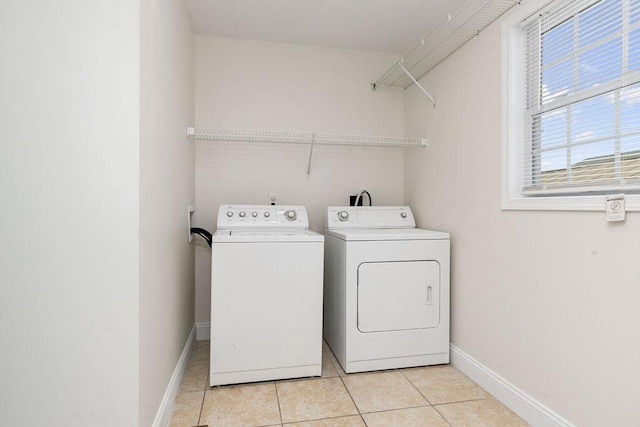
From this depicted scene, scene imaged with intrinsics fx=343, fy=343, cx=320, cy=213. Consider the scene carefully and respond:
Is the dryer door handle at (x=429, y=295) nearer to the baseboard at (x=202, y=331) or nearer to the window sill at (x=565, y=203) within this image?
the window sill at (x=565, y=203)

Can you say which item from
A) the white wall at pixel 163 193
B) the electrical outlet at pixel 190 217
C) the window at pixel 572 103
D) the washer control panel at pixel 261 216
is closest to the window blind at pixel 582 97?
the window at pixel 572 103

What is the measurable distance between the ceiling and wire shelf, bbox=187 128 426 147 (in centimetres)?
77

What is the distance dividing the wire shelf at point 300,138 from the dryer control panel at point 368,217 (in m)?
0.54

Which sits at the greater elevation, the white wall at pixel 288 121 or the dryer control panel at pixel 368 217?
the white wall at pixel 288 121

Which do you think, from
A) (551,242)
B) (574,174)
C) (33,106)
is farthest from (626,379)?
(33,106)

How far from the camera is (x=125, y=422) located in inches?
49.1

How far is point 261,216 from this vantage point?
2467mm

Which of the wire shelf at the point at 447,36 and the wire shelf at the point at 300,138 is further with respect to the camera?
the wire shelf at the point at 300,138

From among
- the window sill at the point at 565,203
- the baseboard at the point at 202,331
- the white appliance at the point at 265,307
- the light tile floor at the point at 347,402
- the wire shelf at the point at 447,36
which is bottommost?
the light tile floor at the point at 347,402

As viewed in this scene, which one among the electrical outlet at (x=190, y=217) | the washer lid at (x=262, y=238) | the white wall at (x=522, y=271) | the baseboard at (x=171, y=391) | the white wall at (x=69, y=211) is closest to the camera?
the white wall at (x=69, y=211)

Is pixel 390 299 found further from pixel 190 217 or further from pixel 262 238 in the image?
pixel 190 217

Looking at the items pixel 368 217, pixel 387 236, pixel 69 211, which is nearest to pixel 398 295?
pixel 387 236

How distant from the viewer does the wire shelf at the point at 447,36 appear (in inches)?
72.0

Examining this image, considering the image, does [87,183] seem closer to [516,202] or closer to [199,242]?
[199,242]
